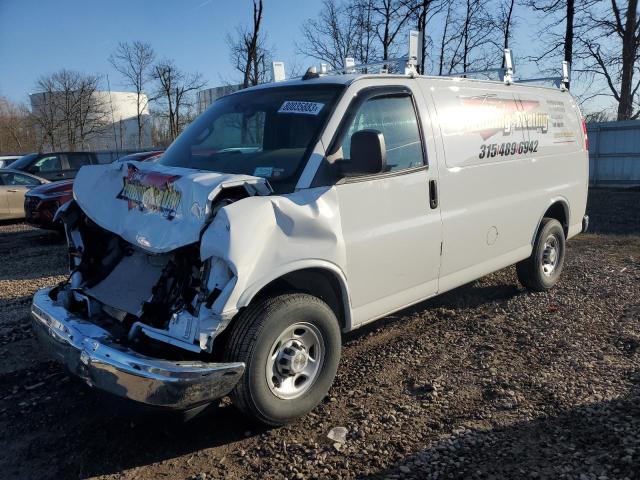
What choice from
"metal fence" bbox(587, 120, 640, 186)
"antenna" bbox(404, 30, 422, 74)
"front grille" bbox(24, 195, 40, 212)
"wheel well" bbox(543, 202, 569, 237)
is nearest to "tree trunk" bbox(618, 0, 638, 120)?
"metal fence" bbox(587, 120, 640, 186)

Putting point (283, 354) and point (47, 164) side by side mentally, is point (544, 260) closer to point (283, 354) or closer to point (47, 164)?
point (283, 354)

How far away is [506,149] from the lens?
5000mm

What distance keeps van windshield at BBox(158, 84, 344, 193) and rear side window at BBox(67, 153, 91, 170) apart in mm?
13341

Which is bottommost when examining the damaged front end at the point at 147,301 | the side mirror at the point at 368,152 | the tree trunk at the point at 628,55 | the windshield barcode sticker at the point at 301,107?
the damaged front end at the point at 147,301

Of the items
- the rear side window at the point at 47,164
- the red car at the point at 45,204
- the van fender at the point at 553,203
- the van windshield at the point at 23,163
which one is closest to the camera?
the van fender at the point at 553,203

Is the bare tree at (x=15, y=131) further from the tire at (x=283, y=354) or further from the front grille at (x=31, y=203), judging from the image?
the tire at (x=283, y=354)

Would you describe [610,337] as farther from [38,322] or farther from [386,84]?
[38,322]

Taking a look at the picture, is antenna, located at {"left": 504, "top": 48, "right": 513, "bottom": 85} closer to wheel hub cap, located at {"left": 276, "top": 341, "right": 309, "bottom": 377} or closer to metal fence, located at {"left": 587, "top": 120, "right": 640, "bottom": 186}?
wheel hub cap, located at {"left": 276, "top": 341, "right": 309, "bottom": 377}

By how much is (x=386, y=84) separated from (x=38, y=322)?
2.95 meters

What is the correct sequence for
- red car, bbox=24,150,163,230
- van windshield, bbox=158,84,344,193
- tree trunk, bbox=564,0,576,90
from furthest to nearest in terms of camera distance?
tree trunk, bbox=564,0,576,90
red car, bbox=24,150,163,230
van windshield, bbox=158,84,344,193

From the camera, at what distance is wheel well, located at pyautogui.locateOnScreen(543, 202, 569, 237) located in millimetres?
6010

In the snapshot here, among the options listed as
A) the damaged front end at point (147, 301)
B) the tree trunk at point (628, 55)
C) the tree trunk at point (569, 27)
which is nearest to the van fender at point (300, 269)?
the damaged front end at point (147, 301)

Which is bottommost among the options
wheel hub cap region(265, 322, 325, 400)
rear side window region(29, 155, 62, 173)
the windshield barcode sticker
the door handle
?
wheel hub cap region(265, 322, 325, 400)

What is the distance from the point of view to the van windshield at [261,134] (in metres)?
3.55
